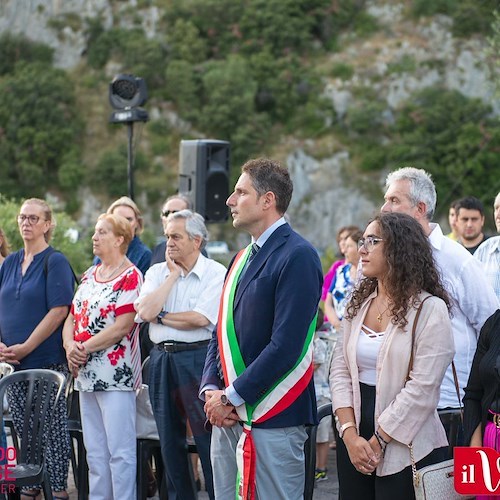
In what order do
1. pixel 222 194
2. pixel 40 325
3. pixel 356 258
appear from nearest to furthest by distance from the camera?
pixel 40 325 < pixel 356 258 < pixel 222 194

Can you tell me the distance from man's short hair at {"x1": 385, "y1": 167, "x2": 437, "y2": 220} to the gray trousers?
1.19 metres

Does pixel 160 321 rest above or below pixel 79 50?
below

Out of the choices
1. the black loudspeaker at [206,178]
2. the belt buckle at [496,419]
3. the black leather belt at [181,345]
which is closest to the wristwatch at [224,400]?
the belt buckle at [496,419]

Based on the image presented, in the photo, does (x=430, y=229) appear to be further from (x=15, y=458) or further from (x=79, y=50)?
(x=79, y=50)

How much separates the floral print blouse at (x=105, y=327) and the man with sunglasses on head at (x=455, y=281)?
1.88 m

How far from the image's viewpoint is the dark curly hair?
11.5ft

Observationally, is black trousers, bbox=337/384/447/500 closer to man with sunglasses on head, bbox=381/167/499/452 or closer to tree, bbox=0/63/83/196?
man with sunglasses on head, bbox=381/167/499/452

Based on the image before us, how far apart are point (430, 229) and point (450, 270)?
0.23m

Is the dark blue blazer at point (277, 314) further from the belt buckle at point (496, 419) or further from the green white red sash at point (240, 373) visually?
the belt buckle at point (496, 419)

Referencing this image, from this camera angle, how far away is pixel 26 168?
44125 millimetres

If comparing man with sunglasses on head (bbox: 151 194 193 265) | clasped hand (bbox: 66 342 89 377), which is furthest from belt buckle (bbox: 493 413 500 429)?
man with sunglasses on head (bbox: 151 194 193 265)

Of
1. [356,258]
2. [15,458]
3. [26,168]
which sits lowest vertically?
[15,458]

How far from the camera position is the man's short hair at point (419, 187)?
4.11 m

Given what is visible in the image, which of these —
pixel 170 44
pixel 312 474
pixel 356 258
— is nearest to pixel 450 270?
pixel 312 474
